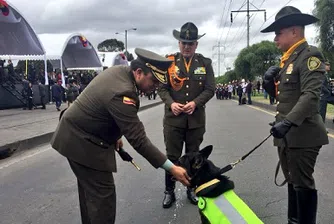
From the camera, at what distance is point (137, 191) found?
563 centimetres

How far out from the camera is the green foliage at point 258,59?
1752 inches

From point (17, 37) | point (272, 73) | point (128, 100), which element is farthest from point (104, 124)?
point (17, 37)

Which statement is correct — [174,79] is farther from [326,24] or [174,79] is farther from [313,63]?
[326,24]

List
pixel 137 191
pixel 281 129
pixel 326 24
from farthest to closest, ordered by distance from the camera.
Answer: pixel 326 24, pixel 137 191, pixel 281 129

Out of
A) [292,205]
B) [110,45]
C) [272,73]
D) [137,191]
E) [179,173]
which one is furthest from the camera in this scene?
[110,45]

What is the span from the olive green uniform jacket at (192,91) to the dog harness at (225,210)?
70.6 inches

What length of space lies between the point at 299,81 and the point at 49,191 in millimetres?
3830

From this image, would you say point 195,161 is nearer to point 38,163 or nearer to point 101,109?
point 101,109

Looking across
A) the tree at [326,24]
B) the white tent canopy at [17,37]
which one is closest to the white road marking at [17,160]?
the white tent canopy at [17,37]

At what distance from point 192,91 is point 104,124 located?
200 centimetres

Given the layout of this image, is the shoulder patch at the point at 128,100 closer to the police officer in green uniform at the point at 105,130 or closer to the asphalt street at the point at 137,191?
the police officer in green uniform at the point at 105,130

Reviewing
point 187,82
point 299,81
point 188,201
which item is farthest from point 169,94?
point 299,81

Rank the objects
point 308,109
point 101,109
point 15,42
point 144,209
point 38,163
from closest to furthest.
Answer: point 101,109 < point 308,109 < point 144,209 < point 38,163 < point 15,42

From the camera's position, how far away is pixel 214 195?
3.06 m
